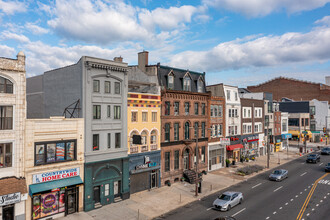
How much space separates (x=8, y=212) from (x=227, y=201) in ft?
67.0

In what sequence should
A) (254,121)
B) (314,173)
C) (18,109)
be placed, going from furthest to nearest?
(254,121)
(314,173)
(18,109)

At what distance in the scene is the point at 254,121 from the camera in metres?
57.8

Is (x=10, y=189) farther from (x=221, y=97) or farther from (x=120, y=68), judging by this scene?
(x=221, y=97)

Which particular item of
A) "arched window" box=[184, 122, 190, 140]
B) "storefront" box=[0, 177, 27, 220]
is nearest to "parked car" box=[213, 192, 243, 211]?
"arched window" box=[184, 122, 190, 140]

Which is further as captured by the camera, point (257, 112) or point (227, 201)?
point (257, 112)

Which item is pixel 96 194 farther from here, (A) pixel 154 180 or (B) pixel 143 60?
(B) pixel 143 60

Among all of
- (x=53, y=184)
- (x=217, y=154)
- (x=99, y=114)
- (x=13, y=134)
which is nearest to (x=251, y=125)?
(x=217, y=154)

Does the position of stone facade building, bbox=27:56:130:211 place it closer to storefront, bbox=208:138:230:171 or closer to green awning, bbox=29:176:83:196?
green awning, bbox=29:176:83:196

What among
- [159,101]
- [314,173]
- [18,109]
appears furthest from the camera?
[314,173]

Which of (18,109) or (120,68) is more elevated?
(120,68)

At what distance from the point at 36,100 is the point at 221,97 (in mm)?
30803

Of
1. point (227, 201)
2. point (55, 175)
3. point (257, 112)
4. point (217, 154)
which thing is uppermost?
point (257, 112)

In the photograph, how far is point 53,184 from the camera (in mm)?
23391

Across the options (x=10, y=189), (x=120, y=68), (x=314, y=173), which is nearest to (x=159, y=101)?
(x=120, y=68)
